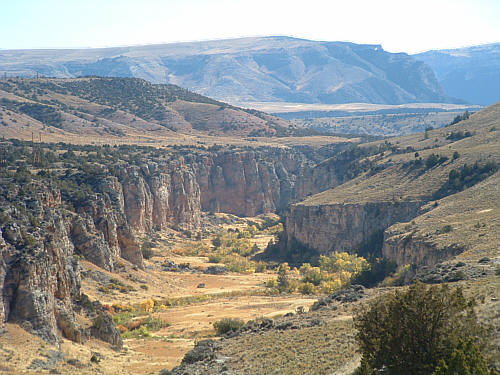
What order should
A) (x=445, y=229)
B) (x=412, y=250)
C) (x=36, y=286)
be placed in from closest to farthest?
(x=36, y=286), (x=445, y=229), (x=412, y=250)

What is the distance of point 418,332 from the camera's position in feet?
62.0

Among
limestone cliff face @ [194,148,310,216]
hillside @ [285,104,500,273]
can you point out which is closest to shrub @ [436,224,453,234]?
hillside @ [285,104,500,273]

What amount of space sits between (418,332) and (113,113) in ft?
382

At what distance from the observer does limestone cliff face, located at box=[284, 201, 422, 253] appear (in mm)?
63188

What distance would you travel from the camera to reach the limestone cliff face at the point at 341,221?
207 ft

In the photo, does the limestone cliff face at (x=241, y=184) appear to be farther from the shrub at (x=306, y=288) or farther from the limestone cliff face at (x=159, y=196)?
the shrub at (x=306, y=288)

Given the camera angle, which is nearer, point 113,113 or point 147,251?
point 147,251

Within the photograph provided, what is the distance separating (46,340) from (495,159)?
47.8 metres

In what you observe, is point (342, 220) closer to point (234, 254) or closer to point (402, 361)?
point (234, 254)

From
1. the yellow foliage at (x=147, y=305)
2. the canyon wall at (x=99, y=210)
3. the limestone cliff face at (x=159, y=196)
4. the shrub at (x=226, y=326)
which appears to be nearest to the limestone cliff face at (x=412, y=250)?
the shrub at (x=226, y=326)

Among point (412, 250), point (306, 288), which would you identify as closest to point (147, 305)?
point (306, 288)

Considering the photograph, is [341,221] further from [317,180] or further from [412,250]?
[317,180]

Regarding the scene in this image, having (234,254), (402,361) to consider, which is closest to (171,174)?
(234,254)

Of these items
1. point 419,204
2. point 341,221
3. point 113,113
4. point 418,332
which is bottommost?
point 341,221
